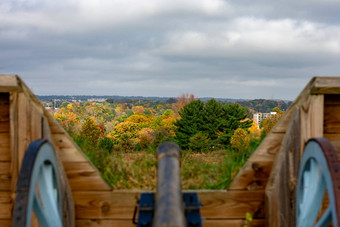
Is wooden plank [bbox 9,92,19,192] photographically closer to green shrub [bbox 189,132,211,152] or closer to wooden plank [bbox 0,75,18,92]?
wooden plank [bbox 0,75,18,92]

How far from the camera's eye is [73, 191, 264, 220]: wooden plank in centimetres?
353

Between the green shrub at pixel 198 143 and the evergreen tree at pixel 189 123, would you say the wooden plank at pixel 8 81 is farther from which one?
the evergreen tree at pixel 189 123

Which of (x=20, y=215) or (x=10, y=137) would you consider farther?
(x=10, y=137)

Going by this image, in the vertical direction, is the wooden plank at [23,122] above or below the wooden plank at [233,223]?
above

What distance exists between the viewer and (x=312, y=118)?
3049 millimetres

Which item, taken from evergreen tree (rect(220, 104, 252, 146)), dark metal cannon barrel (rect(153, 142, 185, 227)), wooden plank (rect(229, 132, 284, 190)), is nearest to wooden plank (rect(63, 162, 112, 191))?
dark metal cannon barrel (rect(153, 142, 185, 227))

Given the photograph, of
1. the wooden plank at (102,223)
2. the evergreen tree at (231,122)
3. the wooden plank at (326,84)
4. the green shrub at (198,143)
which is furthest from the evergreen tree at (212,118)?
the wooden plank at (326,84)

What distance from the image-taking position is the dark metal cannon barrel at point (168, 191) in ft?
6.01

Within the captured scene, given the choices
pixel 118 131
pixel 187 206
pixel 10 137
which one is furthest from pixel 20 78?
pixel 118 131

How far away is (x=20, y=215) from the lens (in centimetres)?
194

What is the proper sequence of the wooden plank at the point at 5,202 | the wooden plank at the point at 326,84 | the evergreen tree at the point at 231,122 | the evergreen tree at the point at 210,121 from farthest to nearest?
1. the evergreen tree at the point at 210,121
2. the evergreen tree at the point at 231,122
3. the wooden plank at the point at 5,202
4. the wooden plank at the point at 326,84

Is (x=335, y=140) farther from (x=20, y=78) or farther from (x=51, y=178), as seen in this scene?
(x=20, y=78)

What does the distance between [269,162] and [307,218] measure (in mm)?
943

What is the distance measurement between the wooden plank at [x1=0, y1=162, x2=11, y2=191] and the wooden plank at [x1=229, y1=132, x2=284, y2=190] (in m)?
2.19
